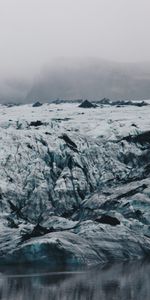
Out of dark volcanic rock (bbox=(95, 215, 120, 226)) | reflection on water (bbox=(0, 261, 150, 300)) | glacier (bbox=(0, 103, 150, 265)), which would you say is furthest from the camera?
dark volcanic rock (bbox=(95, 215, 120, 226))

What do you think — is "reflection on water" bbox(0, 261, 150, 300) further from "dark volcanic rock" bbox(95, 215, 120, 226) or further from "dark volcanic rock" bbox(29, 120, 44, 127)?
"dark volcanic rock" bbox(29, 120, 44, 127)

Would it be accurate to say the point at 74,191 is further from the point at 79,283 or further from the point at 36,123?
the point at 79,283

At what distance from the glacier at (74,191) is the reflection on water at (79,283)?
521 cm

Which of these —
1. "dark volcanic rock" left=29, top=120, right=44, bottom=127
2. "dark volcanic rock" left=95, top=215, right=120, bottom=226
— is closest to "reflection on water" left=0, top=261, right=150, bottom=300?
"dark volcanic rock" left=95, top=215, right=120, bottom=226

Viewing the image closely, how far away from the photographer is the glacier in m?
77.7

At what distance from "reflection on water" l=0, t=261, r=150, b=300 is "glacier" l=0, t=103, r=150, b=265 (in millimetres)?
5206

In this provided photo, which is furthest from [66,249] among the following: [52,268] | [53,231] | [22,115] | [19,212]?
[22,115]

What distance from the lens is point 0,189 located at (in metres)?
96.8

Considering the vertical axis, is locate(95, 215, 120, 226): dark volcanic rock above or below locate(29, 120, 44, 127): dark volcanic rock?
below

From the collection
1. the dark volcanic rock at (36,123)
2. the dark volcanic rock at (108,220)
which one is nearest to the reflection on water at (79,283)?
the dark volcanic rock at (108,220)

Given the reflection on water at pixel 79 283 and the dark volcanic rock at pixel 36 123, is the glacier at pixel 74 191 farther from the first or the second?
the reflection on water at pixel 79 283

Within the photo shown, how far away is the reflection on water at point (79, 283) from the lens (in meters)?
53.0

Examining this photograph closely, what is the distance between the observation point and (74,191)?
10025 centimetres

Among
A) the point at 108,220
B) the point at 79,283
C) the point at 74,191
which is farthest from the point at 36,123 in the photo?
the point at 79,283
